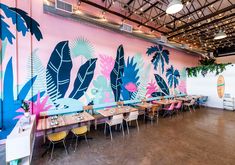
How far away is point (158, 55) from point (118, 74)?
3.46 meters

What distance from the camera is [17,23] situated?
3.87m

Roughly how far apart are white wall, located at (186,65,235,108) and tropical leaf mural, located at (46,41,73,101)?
978 cm

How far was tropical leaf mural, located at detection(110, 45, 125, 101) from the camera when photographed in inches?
239

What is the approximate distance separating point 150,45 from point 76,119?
601 cm

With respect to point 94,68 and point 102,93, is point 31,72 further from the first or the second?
point 102,93

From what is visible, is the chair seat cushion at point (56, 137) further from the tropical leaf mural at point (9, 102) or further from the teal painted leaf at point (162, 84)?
the teal painted leaf at point (162, 84)

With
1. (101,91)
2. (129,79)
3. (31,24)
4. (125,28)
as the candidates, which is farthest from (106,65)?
(31,24)

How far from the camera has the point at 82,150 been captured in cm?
354

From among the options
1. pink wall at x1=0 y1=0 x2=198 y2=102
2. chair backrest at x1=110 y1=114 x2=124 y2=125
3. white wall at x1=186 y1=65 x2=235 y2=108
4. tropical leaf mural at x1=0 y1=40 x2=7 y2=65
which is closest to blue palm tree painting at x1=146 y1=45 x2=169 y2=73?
pink wall at x1=0 y1=0 x2=198 y2=102

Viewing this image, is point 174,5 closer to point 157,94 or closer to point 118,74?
point 118,74

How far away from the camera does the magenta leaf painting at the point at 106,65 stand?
5697mm

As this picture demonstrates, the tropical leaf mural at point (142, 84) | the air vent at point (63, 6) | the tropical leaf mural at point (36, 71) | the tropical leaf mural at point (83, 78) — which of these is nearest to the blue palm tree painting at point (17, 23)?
the tropical leaf mural at point (36, 71)

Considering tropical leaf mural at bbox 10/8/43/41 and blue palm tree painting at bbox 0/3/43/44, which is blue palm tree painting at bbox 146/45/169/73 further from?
blue palm tree painting at bbox 0/3/43/44

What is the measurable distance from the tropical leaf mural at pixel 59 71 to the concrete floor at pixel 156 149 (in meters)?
1.70
